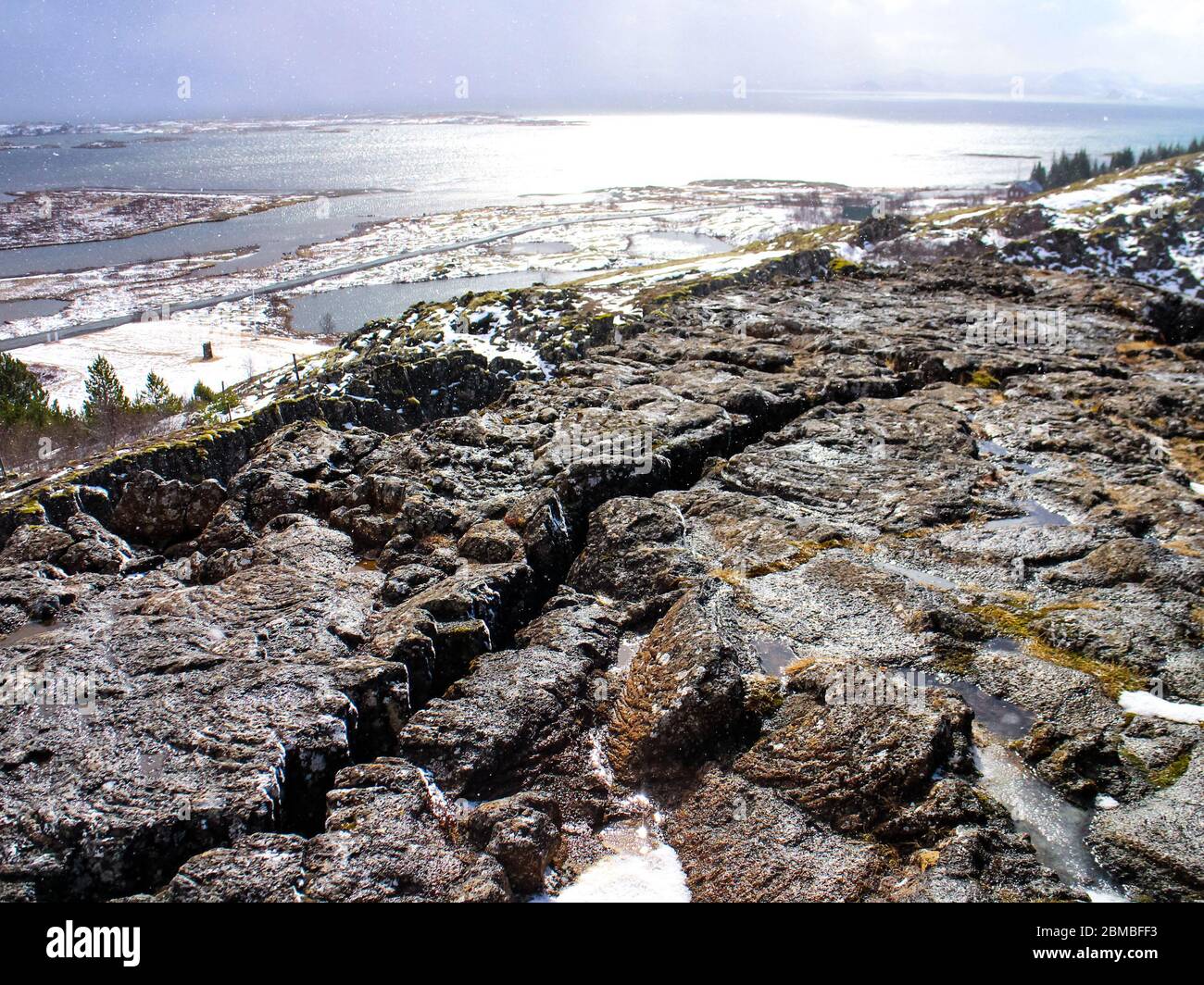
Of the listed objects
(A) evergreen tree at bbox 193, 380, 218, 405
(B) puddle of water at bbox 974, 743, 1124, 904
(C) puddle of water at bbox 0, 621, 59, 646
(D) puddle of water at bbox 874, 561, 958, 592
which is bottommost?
(B) puddle of water at bbox 974, 743, 1124, 904

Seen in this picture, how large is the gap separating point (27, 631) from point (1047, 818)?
89.6 feet

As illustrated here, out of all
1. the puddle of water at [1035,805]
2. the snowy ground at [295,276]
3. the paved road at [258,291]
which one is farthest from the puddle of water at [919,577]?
the paved road at [258,291]

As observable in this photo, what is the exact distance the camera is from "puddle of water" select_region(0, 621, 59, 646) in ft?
71.1

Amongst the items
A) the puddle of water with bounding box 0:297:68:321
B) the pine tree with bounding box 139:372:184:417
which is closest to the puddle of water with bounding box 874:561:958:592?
the pine tree with bounding box 139:372:184:417

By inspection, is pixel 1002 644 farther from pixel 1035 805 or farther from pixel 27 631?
pixel 27 631

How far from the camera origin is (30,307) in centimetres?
12762

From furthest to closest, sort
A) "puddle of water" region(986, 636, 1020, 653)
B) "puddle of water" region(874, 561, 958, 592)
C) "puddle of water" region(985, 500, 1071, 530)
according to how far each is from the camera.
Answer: "puddle of water" region(985, 500, 1071, 530), "puddle of water" region(874, 561, 958, 592), "puddle of water" region(986, 636, 1020, 653)

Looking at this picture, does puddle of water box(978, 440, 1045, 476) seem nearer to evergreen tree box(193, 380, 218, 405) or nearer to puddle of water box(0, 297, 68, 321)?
evergreen tree box(193, 380, 218, 405)

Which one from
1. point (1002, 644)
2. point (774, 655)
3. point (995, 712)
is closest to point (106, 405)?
point (774, 655)

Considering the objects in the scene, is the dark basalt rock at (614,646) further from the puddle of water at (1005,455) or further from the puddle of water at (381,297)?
the puddle of water at (381,297)

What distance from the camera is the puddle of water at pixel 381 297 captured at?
113 metres

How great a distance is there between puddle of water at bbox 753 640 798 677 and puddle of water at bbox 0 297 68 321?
467 ft

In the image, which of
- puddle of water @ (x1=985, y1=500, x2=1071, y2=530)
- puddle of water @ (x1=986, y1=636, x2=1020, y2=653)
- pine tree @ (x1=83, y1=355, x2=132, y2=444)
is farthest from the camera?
pine tree @ (x1=83, y1=355, x2=132, y2=444)
